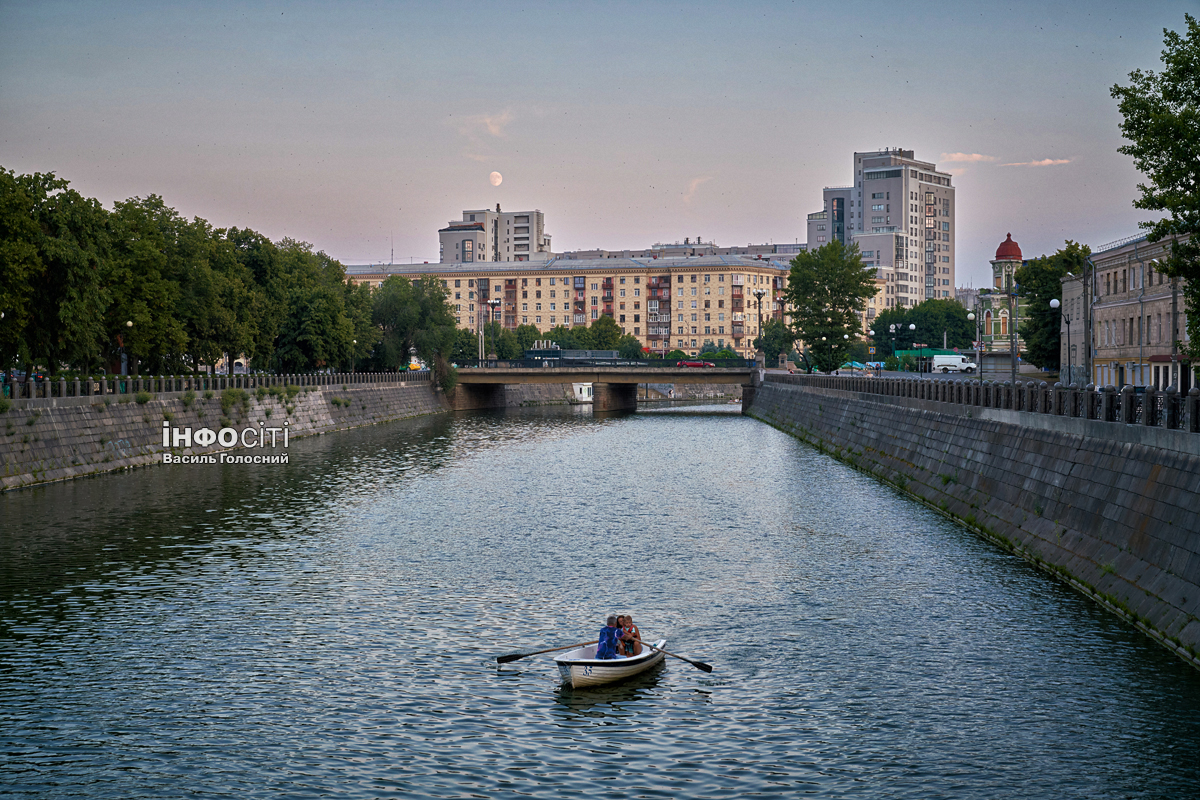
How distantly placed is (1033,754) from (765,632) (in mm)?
8618

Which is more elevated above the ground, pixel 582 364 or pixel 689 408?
pixel 582 364

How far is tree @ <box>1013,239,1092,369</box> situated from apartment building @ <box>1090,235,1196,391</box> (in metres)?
18.9

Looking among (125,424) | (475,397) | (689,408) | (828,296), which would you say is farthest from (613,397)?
(125,424)

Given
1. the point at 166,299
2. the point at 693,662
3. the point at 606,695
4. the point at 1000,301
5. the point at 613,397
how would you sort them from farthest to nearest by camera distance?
1. the point at 613,397
2. the point at 1000,301
3. the point at 166,299
4. the point at 693,662
5. the point at 606,695

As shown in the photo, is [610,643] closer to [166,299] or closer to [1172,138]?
[1172,138]

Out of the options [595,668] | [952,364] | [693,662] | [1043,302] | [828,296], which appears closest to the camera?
[595,668]

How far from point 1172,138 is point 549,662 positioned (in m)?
24.4

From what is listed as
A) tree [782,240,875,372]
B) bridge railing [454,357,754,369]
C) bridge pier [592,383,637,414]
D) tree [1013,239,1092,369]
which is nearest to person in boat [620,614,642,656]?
A: tree [1013,239,1092,369]

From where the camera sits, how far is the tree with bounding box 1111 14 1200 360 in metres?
33.0

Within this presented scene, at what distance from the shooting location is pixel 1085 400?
3262 cm

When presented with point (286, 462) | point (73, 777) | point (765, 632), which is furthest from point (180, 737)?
point (286, 462)

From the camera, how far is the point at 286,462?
68562 mm

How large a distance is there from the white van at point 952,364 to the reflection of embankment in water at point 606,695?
346ft

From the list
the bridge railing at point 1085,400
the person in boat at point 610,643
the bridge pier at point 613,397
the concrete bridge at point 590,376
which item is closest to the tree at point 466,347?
the concrete bridge at point 590,376
